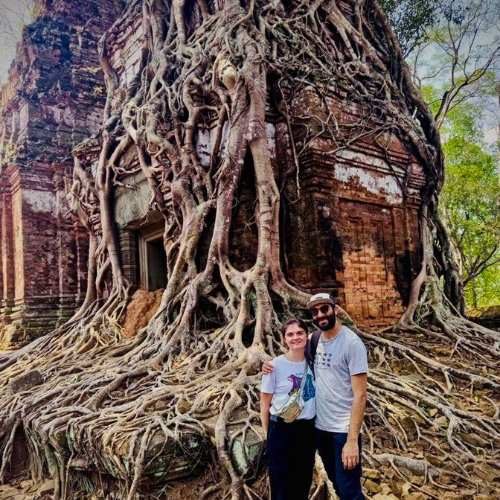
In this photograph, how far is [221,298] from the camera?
4.89m

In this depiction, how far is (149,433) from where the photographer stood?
10.1 feet

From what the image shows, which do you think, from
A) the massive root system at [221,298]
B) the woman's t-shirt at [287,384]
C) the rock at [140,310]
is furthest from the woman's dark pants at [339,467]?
the rock at [140,310]

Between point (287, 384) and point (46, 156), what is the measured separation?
871 cm

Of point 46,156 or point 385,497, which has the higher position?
point 46,156

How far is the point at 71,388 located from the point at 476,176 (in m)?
12.8

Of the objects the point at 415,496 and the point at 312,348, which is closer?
the point at 312,348

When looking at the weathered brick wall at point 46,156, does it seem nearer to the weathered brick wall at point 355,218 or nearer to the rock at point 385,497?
the weathered brick wall at point 355,218

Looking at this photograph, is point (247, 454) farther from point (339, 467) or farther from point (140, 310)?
point (140, 310)

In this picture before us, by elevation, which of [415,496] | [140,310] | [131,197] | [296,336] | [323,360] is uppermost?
[131,197]

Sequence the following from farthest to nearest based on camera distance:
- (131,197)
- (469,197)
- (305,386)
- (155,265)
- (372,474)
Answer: (469,197)
(155,265)
(131,197)
(372,474)
(305,386)

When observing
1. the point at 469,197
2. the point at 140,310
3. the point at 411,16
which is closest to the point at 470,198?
the point at 469,197

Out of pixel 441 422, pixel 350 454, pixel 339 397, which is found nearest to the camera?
pixel 350 454

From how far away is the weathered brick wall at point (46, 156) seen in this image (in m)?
9.19

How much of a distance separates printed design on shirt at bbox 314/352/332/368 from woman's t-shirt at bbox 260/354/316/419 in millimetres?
84
